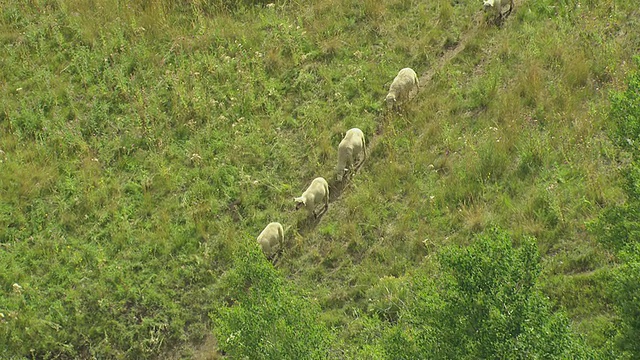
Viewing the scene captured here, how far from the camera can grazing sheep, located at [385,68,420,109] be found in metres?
17.8

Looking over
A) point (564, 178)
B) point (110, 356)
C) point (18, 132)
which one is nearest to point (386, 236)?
point (564, 178)

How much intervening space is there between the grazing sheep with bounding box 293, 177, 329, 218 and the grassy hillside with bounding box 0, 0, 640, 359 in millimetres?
320

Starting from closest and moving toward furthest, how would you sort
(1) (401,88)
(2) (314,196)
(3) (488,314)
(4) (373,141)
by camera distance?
(3) (488,314), (2) (314,196), (4) (373,141), (1) (401,88)

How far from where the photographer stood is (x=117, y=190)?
17578 millimetres

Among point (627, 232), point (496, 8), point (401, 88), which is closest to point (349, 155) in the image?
point (401, 88)

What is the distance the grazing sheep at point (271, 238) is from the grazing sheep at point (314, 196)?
64 cm

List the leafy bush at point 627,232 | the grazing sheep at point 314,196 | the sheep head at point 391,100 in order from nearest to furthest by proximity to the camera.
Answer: the leafy bush at point 627,232
the grazing sheep at point 314,196
the sheep head at point 391,100

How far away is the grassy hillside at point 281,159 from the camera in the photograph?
585 inches

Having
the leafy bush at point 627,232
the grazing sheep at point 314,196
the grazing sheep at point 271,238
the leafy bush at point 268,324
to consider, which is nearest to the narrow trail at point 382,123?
the grazing sheep at point 314,196

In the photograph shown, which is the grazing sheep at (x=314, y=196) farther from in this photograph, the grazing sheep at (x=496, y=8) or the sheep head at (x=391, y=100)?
the grazing sheep at (x=496, y=8)

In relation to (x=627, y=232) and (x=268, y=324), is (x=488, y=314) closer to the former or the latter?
(x=627, y=232)

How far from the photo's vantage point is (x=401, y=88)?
17906 millimetres

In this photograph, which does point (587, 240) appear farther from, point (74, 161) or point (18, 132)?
point (18, 132)

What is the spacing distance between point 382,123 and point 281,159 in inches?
85.9
